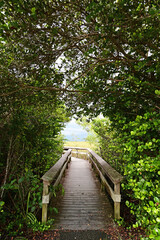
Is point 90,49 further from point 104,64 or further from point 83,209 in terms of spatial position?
point 83,209

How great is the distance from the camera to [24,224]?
2.82m

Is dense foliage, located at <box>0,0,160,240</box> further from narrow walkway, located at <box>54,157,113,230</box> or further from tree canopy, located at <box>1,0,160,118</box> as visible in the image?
narrow walkway, located at <box>54,157,113,230</box>

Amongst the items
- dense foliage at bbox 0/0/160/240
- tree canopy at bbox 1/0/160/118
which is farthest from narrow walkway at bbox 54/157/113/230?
tree canopy at bbox 1/0/160/118

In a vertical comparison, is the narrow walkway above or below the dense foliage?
below

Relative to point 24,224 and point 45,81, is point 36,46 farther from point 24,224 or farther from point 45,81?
point 24,224

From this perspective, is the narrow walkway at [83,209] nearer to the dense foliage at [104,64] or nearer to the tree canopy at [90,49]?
the dense foliage at [104,64]

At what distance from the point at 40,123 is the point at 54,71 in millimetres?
1409

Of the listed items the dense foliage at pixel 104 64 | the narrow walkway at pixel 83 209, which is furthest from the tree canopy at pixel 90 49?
the narrow walkway at pixel 83 209

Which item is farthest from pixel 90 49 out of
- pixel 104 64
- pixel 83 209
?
pixel 83 209

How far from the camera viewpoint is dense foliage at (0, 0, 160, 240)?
6.40 feet

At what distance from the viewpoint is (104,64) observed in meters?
2.82

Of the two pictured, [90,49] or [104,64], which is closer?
[90,49]

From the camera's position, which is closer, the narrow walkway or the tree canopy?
the tree canopy

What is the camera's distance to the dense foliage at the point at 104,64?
195cm
